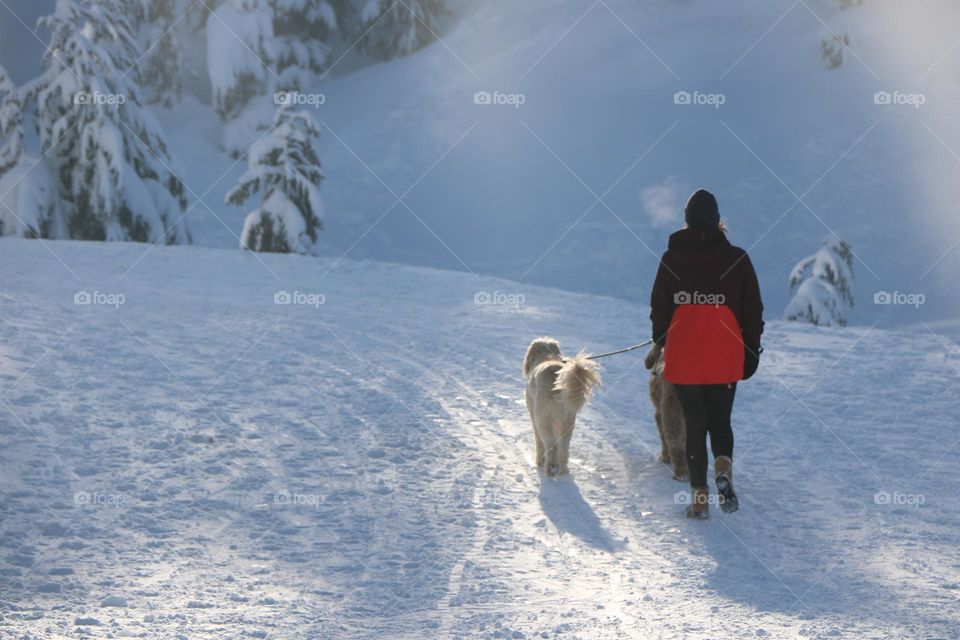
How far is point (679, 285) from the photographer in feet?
21.1

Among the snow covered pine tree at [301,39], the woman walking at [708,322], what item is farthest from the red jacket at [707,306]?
the snow covered pine tree at [301,39]

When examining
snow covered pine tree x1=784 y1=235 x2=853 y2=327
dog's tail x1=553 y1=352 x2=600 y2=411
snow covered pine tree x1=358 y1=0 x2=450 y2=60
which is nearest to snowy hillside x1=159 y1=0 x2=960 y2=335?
snow covered pine tree x1=358 y1=0 x2=450 y2=60

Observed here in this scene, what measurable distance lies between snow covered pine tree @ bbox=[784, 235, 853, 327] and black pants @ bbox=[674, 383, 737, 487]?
17.0 metres

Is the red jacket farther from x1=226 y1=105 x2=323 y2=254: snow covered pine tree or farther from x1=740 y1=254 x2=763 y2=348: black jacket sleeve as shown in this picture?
x1=226 y1=105 x2=323 y2=254: snow covered pine tree

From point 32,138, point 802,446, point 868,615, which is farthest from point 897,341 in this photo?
point 32,138

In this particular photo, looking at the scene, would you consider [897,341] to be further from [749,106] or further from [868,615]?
[749,106]

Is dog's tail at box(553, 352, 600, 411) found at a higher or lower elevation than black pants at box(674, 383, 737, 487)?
higher

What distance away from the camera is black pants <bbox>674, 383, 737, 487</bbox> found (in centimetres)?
645

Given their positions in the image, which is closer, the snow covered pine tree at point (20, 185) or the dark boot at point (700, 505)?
the dark boot at point (700, 505)

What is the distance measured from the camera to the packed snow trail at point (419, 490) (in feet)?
16.6

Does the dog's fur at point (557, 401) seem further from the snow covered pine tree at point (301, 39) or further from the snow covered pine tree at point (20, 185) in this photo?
the snow covered pine tree at point (301, 39)

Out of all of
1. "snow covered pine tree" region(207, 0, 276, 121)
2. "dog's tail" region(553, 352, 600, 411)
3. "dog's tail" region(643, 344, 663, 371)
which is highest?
"snow covered pine tree" region(207, 0, 276, 121)

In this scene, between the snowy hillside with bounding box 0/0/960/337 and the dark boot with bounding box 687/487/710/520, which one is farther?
the snowy hillside with bounding box 0/0/960/337

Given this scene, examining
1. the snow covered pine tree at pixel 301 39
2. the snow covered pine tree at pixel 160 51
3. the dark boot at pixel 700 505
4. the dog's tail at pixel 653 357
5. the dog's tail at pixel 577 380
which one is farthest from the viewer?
the snow covered pine tree at pixel 160 51
